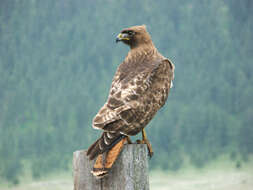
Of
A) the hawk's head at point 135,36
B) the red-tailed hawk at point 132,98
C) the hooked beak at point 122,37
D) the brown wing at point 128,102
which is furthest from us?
the hawk's head at point 135,36

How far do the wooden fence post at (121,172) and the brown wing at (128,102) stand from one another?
0.95 feet

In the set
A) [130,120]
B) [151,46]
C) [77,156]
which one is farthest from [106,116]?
[151,46]

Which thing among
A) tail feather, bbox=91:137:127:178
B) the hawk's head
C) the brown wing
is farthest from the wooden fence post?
the hawk's head

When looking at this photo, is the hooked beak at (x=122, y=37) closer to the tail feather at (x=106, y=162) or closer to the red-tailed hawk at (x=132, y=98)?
the red-tailed hawk at (x=132, y=98)

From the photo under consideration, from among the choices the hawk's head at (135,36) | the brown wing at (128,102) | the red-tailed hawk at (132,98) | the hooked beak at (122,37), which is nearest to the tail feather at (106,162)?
the red-tailed hawk at (132,98)

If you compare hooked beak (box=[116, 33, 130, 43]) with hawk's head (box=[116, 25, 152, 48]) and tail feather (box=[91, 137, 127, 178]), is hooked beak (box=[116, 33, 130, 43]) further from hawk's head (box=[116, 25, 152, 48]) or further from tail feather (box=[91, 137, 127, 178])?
tail feather (box=[91, 137, 127, 178])

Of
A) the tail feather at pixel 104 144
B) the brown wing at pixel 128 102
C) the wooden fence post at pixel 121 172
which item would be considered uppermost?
the brown wing at pixel 128 102

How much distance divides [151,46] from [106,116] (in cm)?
155

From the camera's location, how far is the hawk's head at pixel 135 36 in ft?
13.0

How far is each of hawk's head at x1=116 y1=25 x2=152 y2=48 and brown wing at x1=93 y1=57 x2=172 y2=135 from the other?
513 mm

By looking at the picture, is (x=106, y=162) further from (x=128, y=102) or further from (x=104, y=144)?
(x=128, y=102)

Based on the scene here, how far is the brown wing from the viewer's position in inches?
108

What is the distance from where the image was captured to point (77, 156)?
99.0 inches

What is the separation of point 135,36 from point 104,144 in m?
1.87
